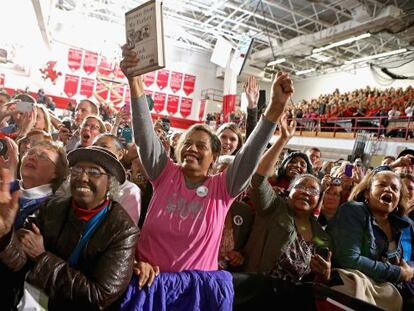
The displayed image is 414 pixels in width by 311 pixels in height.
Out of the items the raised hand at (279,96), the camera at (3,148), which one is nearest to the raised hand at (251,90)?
the raised hand at (279,96)

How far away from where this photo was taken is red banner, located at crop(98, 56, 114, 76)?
689 inches

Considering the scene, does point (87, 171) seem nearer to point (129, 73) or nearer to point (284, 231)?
point (129, 73)

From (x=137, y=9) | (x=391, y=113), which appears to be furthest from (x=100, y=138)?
(x=391, y=113)

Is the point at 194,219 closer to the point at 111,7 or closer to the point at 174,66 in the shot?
the point at 111,7

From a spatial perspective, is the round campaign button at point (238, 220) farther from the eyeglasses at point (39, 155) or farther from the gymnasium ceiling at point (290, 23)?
the gymnasium ceiling at point (290, 23)

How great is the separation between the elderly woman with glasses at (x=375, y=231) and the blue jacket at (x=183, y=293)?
763 millimetres

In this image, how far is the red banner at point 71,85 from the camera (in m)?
17.4

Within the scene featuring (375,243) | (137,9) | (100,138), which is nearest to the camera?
(137,9)

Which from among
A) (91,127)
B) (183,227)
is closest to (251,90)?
(183,227)

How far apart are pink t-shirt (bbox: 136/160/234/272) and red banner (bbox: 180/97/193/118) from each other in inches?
712

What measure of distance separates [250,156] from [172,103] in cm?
1789

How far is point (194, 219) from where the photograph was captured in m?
1.69

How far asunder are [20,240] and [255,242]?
125 cm

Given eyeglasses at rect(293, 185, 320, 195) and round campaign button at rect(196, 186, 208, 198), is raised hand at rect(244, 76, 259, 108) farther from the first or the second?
round campaign button at rect(196, 186, 208, 198)
